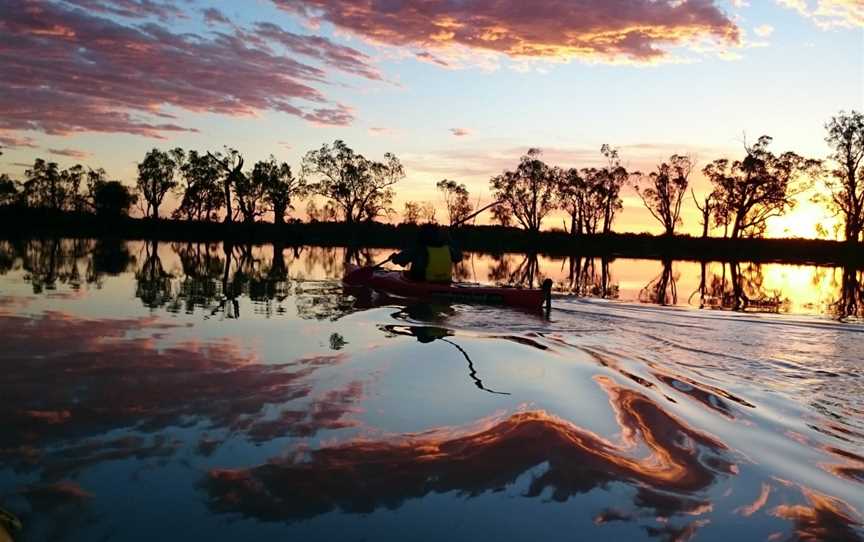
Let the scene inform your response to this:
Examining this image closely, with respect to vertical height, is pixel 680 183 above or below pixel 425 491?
above

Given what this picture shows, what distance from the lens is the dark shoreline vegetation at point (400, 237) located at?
5306 centimetres

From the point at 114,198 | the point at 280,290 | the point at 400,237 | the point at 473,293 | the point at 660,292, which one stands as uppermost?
the point at 114,198

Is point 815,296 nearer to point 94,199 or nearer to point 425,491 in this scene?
point 425,491

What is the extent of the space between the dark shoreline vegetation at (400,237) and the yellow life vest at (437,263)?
134 ft

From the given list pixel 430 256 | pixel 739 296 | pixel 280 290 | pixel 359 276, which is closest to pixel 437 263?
pixel 430 256

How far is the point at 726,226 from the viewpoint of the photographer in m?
54.9

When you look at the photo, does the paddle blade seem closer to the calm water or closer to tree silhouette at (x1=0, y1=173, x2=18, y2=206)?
the calm water

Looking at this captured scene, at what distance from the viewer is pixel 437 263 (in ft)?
43.4

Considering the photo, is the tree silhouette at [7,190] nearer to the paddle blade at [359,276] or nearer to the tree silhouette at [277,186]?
the tree silhouette at [277,186]

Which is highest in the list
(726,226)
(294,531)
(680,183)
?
(680,183)

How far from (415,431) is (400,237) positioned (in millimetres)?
55795

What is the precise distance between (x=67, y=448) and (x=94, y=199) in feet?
272

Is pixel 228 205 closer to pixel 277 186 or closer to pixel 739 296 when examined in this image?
pixel 277 186

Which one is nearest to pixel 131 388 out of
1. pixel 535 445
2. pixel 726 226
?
pixel 535 445
